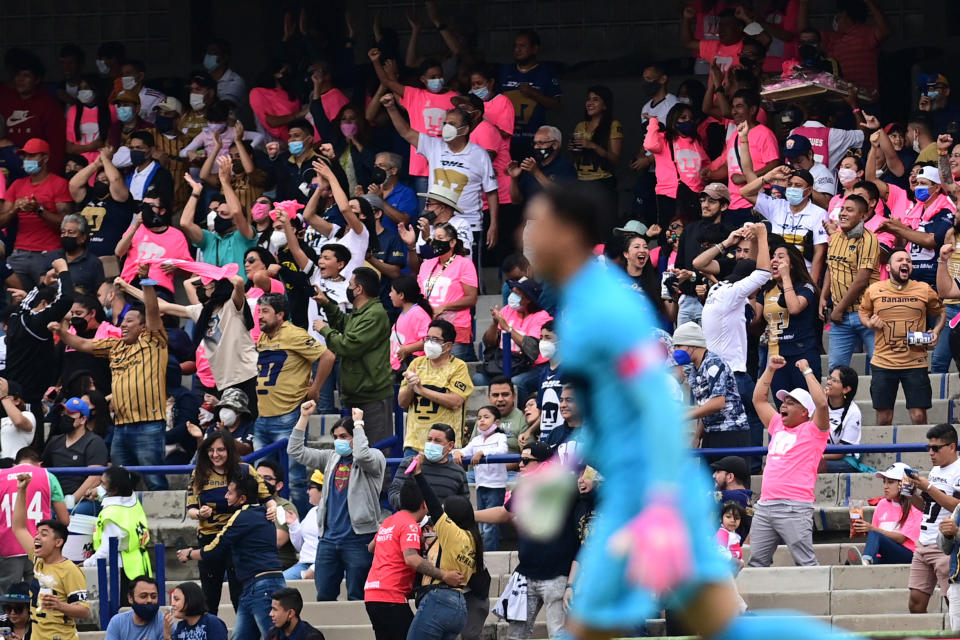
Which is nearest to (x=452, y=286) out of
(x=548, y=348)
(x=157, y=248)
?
(x=548, y=348)

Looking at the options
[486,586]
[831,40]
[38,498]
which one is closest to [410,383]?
[486,586]

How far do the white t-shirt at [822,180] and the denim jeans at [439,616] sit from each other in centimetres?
607

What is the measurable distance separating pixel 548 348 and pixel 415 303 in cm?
134

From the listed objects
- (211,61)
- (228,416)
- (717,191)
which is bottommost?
(228,416)

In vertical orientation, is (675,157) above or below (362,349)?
above

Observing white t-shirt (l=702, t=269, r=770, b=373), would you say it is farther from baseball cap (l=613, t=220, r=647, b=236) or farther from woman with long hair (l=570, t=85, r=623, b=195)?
woman with long hair (l=570, t=85, r=623, b=195)

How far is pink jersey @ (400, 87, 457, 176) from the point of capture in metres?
16.6

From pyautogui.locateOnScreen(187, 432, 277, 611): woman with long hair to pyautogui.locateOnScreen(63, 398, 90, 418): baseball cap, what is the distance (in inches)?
86.0

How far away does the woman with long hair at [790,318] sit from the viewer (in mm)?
13094

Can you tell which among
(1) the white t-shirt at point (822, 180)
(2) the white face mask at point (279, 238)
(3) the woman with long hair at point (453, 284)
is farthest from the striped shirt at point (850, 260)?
(2) the white face mask at point (279, 238)

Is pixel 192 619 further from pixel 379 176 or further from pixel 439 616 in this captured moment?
pixel 379 176

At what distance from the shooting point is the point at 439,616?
35.7ft

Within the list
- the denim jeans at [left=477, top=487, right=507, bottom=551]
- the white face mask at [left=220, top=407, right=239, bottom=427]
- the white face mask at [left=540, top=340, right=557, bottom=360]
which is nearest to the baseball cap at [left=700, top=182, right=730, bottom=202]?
the white face mask at [left=540, top=340, right=557, bottom=360]

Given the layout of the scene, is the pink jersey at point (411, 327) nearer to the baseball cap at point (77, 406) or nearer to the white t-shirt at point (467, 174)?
the white t-shirt at point (467, 174)
